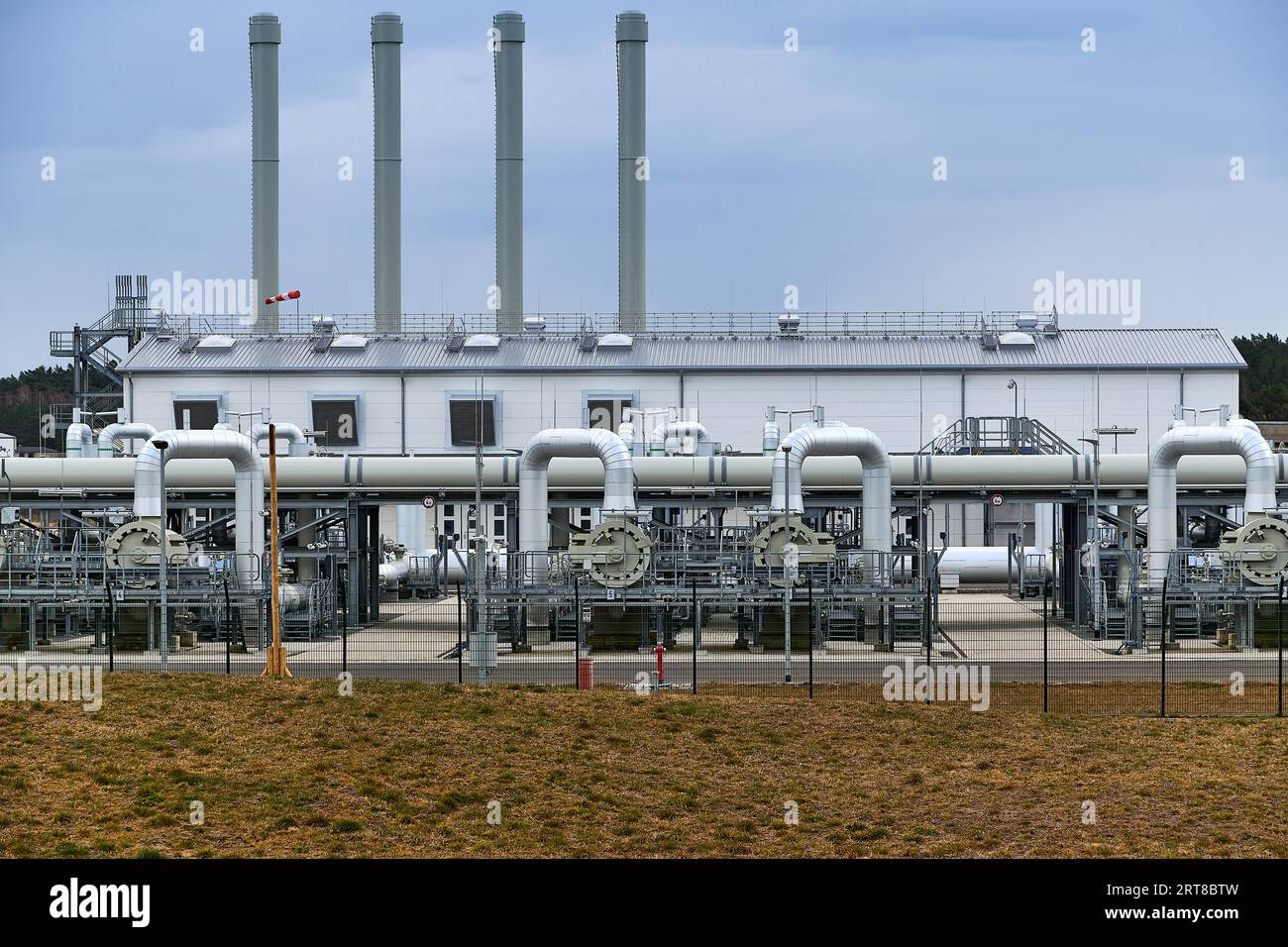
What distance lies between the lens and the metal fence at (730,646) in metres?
30.9

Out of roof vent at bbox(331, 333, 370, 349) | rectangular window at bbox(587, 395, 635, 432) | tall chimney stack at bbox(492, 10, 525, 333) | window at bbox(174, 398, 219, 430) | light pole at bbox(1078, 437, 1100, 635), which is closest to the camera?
light pole at bbox(1078, 437, 1100, 635)

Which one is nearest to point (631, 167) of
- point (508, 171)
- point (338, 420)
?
point (508, 171)

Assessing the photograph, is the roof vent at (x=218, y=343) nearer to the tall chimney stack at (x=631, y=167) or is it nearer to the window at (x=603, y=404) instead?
the window at (x=603, y=404)

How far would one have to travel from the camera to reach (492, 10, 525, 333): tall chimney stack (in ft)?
269

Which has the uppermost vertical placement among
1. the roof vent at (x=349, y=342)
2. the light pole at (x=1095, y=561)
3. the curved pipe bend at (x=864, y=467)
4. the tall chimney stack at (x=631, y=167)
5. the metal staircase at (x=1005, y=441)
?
the tall chimney stack at (x=631, y=167)

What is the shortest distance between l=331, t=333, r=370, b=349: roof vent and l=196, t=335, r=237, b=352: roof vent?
15.5ft

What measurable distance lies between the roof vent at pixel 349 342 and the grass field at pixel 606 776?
45.8 meters

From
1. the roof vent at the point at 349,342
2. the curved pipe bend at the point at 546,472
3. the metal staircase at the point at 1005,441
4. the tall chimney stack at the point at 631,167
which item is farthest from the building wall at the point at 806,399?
the curved pipe bend at the point at 546,472

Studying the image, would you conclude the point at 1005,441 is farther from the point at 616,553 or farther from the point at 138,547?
the point at 138,547

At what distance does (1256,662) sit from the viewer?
3578 cm

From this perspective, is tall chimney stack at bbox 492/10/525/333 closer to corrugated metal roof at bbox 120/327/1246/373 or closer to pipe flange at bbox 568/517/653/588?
corrugated metal roof at bbox 120/327/1246/373

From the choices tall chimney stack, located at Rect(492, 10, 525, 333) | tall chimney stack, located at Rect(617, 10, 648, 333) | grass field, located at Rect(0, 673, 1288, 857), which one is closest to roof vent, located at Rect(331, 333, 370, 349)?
tall chimney stack, located at Rect(492, 10, 525, 333)

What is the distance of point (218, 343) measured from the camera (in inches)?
2874

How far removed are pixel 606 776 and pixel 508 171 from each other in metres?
63.9
